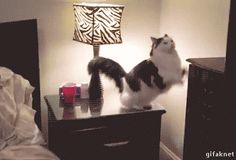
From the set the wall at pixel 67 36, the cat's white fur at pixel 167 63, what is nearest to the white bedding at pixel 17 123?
the wall at pixel 67 36

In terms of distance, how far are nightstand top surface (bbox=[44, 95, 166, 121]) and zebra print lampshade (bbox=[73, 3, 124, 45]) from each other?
37 cm

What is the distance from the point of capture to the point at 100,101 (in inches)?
89.6

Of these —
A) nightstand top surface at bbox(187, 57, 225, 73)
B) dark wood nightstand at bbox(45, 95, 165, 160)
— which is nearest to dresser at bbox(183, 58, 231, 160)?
nightstand top surface at bbox(187, 57, 225, 73)

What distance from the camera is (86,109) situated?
7.00ft

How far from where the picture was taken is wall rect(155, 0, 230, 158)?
1999 millimetres

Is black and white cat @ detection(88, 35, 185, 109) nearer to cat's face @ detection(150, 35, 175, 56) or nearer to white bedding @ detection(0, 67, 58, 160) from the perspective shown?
cat's face @ detection(150, 35, 175, 56)

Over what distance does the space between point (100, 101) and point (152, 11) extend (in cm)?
79

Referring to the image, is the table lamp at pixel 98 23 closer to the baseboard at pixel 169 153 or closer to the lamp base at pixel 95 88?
the lamp base at pixel 95 88

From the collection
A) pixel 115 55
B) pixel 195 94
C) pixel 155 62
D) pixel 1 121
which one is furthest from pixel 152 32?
pixel 1 121

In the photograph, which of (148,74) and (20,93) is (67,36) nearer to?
(20,93)

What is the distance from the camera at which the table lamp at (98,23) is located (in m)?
2.12

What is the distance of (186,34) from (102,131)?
82cm

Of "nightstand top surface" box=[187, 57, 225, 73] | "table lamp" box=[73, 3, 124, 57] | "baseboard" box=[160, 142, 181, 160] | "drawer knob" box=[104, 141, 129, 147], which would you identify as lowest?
"baseboard" box=[160, 142, 181, 160]

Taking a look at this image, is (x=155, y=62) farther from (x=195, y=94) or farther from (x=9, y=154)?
(x=9, y=154)
